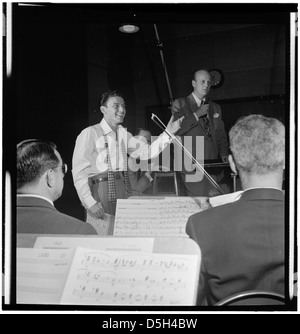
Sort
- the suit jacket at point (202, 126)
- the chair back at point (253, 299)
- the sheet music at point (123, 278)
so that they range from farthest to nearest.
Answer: the suit jacket at point (202, 126) < the sheet music at point (123, 278) < the chair back at point (253, 299)

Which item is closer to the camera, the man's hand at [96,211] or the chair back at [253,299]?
the chair back at [253,299]

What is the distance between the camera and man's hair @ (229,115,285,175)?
134 centimetres

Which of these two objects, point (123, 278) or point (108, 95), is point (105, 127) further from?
point (123, 278)

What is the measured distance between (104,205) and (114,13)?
66 cm

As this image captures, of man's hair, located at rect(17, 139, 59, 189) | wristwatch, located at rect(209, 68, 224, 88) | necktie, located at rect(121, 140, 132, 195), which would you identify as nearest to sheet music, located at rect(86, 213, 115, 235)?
necktie, located at rect(121, 140, 132, 195)

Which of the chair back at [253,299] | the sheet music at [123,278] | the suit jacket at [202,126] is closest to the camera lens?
the chair back at [253,299]

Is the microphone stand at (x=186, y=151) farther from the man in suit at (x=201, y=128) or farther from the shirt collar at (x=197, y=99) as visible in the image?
the shirt collar at (x=197, y=99)

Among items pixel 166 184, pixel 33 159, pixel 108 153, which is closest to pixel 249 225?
pixel 166 184

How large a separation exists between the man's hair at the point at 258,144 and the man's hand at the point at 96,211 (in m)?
0.48

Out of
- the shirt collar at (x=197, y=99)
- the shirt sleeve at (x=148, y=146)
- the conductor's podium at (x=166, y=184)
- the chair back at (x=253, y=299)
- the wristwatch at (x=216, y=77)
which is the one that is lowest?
the chair back at (x=253, y=299)

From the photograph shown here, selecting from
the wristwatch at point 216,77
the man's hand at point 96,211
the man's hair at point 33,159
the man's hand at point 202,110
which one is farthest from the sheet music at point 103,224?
the wristwatch at point 216,77

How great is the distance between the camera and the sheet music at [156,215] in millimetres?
1364

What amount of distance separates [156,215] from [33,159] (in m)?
0.46
